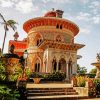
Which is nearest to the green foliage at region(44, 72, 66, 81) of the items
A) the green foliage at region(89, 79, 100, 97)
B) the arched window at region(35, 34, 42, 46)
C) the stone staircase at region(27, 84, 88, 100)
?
the arched window at region(35, 34, 42, 46)

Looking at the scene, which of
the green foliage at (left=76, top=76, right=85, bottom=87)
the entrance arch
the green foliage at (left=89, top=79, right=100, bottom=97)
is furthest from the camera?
the entrance arch

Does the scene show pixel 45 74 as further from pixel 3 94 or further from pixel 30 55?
pixel 3 94

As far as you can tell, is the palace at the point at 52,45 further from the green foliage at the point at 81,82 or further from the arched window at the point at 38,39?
the green foliage at the point at 81,82

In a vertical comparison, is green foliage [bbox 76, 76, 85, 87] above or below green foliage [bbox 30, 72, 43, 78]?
below

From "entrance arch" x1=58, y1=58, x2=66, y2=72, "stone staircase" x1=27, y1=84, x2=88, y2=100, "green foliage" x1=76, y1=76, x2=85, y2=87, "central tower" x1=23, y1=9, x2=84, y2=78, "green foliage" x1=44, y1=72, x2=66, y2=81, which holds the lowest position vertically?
"stone staircase" x1=27, y1=84, x2=88, y2=100

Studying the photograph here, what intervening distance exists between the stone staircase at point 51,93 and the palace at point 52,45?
13.7 meters

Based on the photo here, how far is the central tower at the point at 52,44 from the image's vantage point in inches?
1125

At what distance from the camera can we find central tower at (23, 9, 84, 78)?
2858cm

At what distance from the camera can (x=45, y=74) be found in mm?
26078

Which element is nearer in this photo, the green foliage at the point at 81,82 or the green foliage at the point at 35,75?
the green foliage at the point at 81,82

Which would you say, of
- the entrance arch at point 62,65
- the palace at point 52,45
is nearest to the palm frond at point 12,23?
the palace at point 52,45

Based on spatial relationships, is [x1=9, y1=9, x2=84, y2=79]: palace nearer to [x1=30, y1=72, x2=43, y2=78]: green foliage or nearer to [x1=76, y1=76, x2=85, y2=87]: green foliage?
[x1=30, y1=72, x2=43, y2=78]: green foliage

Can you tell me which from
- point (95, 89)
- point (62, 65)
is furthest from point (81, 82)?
point (62, 65)

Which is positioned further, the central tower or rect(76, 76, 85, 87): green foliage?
the central tower
